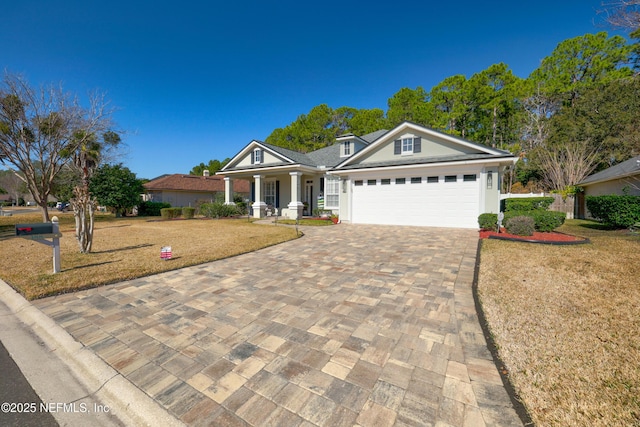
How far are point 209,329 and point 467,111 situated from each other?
3274 cm

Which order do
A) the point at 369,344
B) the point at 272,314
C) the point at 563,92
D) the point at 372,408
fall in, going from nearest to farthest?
1. the point at 372,408
2. the point at 369,344
3. the point at 272,314
4. the point at 563,92

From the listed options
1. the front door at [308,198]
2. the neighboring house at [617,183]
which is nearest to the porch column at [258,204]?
the front door at [308,198]

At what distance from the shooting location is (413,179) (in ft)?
42.5

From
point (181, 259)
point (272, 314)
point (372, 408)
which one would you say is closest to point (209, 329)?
point (272, 314)

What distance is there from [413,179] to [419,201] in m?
1.13

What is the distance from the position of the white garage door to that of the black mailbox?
39.1 feet

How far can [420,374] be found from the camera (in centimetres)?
234

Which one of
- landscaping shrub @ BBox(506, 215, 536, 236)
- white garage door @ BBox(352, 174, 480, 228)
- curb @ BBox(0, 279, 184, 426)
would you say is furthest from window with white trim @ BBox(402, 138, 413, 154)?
curb @ BBox(0, 279, 184, 426)

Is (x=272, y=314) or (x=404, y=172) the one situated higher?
(x=404, y=172)

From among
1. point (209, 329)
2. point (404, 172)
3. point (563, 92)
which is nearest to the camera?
point (209, 329)

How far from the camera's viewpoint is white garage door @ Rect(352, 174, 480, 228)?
1171 cm

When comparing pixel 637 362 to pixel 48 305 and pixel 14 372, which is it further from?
pixel 48 305

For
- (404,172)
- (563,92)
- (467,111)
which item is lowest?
(404,172)

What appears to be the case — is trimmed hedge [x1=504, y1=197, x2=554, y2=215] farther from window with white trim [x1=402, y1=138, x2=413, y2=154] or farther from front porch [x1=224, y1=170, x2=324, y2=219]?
front porch [x1=224, y1=170, x2=324, y2=219]
